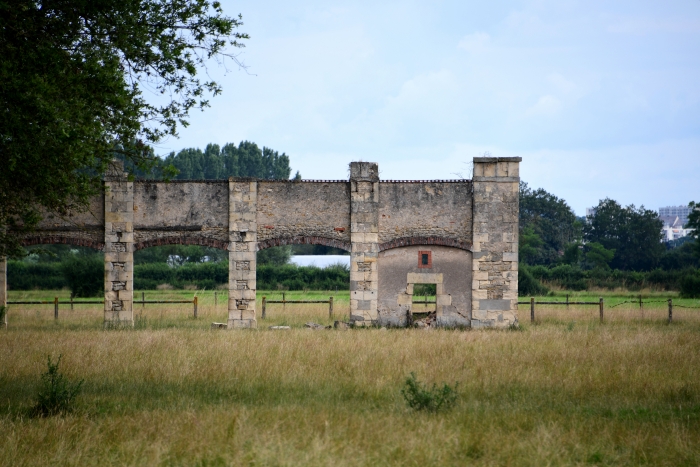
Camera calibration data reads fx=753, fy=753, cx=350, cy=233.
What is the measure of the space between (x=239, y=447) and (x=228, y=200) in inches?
562

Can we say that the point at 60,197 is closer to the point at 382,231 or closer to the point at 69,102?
the point at 69,102

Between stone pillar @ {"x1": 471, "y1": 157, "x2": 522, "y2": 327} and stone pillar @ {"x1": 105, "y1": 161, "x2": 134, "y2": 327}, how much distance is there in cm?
991

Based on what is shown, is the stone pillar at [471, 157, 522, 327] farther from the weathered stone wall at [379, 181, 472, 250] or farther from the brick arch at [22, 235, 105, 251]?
the brick arch at [22, 235, 105, 251]

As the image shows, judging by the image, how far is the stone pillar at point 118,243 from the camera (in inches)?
845

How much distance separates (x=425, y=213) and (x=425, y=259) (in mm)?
1333

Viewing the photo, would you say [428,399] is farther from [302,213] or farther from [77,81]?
[302,213]

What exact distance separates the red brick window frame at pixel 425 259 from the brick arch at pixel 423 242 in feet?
1.00

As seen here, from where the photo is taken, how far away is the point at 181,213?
21.8 metres

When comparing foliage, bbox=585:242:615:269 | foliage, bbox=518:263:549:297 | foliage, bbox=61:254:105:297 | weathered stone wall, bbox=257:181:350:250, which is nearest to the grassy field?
weathered stone wall, bbox=257:181:350:250

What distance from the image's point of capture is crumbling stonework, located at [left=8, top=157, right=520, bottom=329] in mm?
21609

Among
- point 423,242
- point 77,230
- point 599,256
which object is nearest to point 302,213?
point 423,242

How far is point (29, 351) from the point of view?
14812 mm

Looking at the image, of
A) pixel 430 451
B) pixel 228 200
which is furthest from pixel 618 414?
pixel 228 200

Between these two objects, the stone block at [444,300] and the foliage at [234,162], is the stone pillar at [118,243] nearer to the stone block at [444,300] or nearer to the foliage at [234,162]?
the stone block at [444,300]
